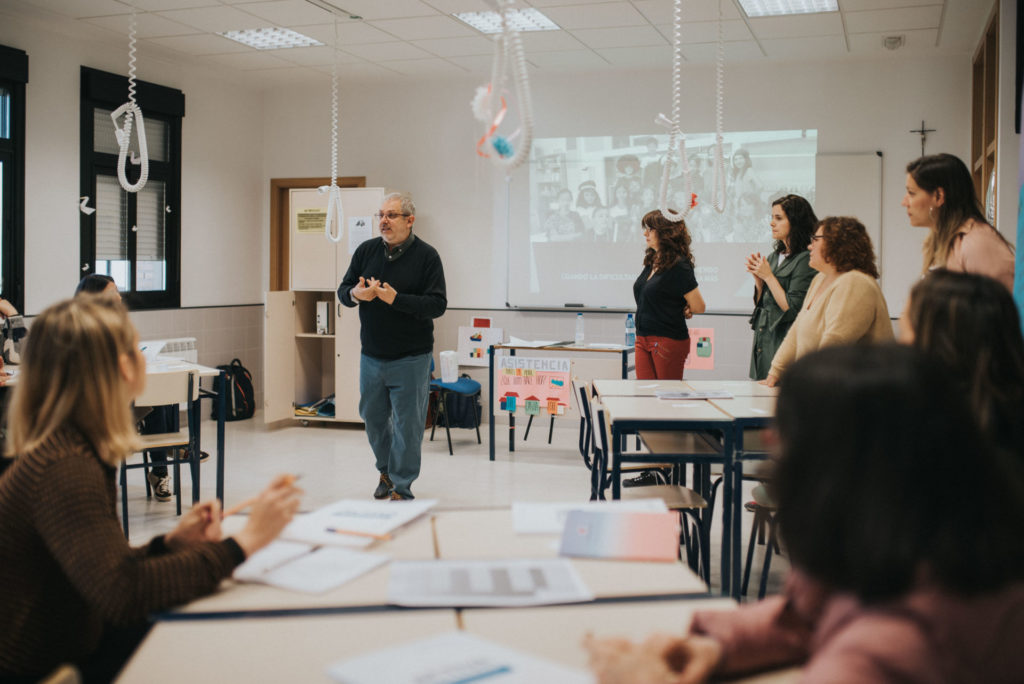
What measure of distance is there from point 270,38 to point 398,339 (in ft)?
9.89

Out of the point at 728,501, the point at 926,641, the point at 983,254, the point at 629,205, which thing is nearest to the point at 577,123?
the point at 629,205

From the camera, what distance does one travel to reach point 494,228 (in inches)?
298

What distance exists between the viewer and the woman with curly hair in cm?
309

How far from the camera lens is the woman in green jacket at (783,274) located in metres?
4.53

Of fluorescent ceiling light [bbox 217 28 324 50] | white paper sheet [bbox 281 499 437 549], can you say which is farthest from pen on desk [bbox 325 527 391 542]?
fluorescent ceiling light [bbox 217 28 324 50]

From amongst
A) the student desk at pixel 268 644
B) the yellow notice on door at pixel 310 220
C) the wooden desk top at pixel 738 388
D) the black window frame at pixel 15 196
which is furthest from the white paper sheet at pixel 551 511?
the yellow notice on door at pixel 310 220

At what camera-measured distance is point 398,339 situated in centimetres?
473

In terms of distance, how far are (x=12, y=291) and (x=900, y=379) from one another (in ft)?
20.1

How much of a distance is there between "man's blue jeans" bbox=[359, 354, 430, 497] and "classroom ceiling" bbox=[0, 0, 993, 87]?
7.27ft

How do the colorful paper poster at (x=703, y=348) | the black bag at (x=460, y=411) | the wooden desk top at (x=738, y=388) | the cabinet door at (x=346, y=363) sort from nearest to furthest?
the wooden desk top at (x=738, y=388), the colorful paper poster at (x=703, y=348), the black bag at (x=460, y=411), the cabinet door at (x=346, y=363)

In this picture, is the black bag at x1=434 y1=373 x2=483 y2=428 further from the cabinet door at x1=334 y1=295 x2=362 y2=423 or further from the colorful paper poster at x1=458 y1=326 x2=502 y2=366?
the cabinet door at x1=334 y1=295 x2=362 y2=423

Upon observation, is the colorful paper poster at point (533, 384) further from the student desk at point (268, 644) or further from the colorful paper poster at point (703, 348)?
the student desk at point (268, 644)

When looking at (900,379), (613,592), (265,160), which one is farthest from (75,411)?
(265,160)

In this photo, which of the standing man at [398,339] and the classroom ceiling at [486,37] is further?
the classroom ceiling at [486,37]
